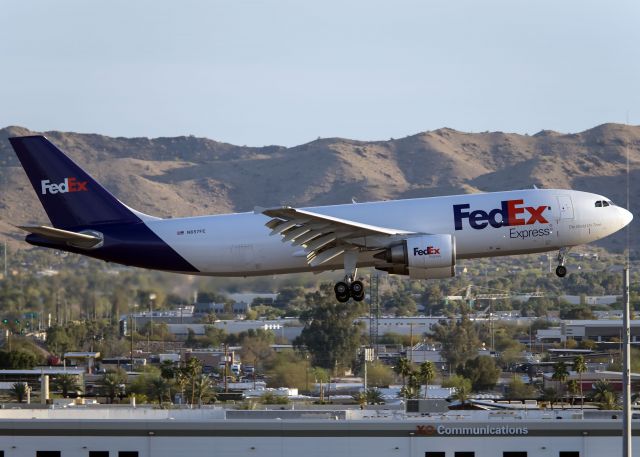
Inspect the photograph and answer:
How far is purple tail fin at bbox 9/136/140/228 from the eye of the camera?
61.4m

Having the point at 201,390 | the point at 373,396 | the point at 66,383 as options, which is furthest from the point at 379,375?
the point at 66,383

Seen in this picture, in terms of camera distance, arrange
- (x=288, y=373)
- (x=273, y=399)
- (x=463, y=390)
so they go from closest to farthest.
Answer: (x=273, y=399), (x=463, y=390), (x=288, y=373)

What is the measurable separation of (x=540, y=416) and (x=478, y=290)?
137 meters

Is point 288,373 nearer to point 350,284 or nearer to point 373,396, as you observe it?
point 373,396

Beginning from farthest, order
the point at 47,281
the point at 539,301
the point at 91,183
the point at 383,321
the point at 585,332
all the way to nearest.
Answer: the point at 539,301 < the point at 383,321 < the point at 585,332 < the point at 47,281 < the point at 91,183

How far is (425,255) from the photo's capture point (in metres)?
57.4

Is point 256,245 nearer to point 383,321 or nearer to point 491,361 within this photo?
point 491,361

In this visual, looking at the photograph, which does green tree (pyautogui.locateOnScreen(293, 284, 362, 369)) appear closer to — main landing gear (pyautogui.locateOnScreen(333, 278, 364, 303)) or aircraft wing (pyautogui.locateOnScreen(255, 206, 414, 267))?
aircraft wing (pyautogui.locateOnScreen(255, 206, 414, 267))

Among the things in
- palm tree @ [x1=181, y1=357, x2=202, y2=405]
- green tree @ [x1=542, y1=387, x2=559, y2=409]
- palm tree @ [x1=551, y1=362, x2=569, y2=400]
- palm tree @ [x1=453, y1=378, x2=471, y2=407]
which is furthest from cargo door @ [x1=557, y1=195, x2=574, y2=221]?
palm tree @ [x1=181, y1=357, x2=202, y2=405]

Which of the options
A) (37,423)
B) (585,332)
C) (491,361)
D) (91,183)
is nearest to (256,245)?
(91,183)

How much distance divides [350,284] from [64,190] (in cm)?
1389

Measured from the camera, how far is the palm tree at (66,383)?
101 meters

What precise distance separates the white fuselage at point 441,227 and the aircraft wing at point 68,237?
2.72 m

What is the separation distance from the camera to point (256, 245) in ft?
194
